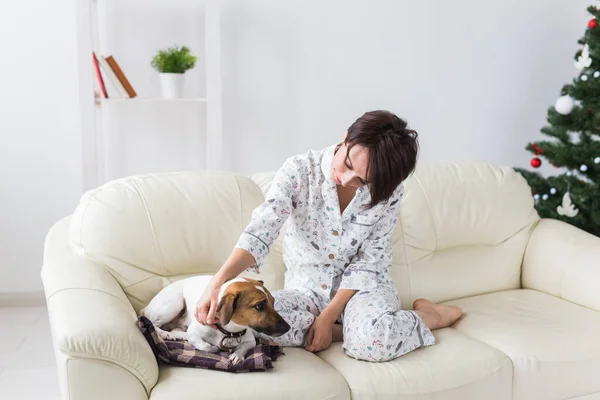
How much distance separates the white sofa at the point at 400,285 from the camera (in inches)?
68.9

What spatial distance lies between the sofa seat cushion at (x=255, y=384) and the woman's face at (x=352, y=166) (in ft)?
1.78

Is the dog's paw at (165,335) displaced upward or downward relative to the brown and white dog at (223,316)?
downward

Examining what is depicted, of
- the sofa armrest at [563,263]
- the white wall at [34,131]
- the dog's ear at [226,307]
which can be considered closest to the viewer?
the dog's ear at [226,307]

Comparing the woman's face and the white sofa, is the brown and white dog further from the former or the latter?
the woman's face

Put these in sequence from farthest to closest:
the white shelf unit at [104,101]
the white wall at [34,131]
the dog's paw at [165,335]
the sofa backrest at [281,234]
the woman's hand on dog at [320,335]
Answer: the white wall at [34,131] < the white shelf unit at [104,101] < the sofa backrest at [281,234] < the woman's hand on dog at [320,335] < the dog's paw at [165,335]

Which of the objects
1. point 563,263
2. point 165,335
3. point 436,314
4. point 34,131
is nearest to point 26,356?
point 34,131

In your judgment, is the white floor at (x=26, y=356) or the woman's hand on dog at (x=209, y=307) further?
the white floor at (x=26, y=356)

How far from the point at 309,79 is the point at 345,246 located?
1585 mm

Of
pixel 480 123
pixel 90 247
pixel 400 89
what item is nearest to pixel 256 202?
pixel 90 247

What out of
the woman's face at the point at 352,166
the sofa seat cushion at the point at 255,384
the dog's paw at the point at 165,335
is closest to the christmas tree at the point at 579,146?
the woman's face at the point at 352,166

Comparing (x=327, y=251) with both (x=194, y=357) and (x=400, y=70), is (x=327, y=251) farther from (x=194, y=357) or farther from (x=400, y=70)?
→ (x=400, y=70)

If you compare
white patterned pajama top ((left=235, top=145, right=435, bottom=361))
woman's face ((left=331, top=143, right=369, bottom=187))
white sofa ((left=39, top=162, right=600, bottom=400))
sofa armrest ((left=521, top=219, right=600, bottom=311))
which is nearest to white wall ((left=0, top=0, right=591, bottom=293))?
white sofa ((left=39, top=162, right=600, bottom=400))

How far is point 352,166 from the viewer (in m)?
1.91

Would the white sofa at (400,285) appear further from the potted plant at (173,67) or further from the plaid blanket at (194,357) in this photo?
the potted plant at (173,67)
